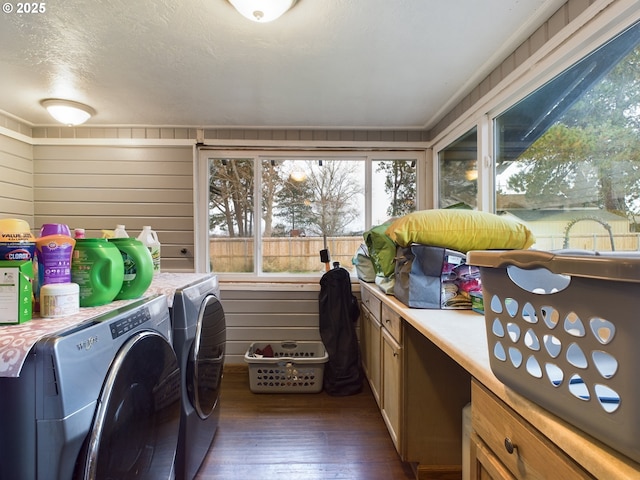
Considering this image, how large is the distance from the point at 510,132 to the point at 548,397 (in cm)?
174

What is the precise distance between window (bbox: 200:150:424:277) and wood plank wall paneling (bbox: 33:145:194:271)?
0.26 meters

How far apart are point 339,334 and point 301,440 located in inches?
31.4

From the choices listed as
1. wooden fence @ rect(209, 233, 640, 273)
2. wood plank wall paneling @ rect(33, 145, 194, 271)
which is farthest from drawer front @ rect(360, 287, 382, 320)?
wood plank wall paneling @ rect(33, 145, 194, 271)

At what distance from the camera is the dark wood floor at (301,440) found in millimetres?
1628

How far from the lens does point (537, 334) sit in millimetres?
584

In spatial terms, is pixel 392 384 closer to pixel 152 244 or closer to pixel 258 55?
pixel 152 244

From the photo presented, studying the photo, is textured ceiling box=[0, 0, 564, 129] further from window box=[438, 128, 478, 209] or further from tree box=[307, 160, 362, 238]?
tree box=[307, 160, 362, 238]

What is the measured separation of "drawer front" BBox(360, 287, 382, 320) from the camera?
208 cm

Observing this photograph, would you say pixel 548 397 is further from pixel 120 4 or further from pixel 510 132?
pixel 120 4

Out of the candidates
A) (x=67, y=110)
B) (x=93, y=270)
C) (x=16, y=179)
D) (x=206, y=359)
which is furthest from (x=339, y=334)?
(x=16, y=179)

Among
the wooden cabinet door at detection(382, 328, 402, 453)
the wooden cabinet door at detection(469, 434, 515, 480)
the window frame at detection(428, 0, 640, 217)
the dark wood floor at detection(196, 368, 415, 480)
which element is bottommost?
the dark wood floor at detection(196, 368, 415, 480)

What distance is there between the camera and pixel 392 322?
1721 mm

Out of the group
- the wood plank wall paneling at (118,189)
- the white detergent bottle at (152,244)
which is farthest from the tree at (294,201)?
the white detergent bottle at (152,244)

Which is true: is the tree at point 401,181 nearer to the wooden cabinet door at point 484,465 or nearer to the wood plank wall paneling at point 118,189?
the wood plank wall paneling at point 118,189
